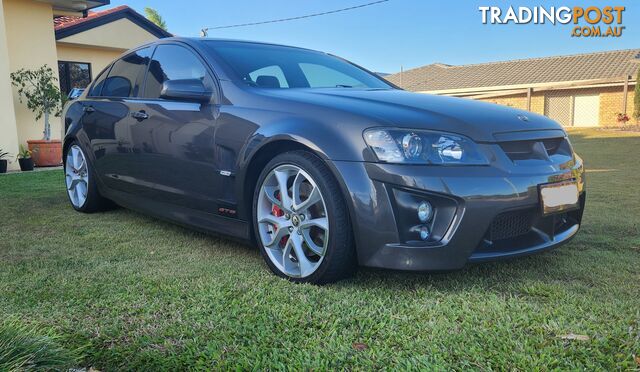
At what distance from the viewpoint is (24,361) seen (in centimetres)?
155

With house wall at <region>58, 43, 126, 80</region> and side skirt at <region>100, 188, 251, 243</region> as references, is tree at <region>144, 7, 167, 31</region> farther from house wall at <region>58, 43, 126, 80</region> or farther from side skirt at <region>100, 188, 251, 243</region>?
side skirt at <region>100, 188, 251, 243</region>

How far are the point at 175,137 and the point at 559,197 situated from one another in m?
2.32

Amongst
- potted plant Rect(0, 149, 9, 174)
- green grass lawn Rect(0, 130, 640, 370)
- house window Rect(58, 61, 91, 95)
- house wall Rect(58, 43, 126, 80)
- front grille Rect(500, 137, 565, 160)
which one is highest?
house wall Rect(58, 43, 126, 80)

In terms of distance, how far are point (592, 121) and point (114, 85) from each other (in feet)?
80.2

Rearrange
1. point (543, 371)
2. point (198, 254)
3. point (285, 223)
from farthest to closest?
1. point (198, 254)
2. point (285, 223)
3. point (543, 371)

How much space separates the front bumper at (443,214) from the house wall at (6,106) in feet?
27.7

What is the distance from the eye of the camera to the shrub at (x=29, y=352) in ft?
5.06

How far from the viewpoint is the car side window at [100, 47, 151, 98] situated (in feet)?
13.1

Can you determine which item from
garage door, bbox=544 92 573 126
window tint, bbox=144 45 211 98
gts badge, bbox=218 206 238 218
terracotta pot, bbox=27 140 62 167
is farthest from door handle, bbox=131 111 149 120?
garage door, bbox=544 92 573 126

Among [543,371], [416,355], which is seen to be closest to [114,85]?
[416,355]

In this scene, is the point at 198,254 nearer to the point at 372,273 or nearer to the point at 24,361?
the point at 372,273

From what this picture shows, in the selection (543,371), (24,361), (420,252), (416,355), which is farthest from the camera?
(420,252)

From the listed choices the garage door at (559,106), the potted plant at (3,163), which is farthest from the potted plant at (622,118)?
the potted plant at (3,163)

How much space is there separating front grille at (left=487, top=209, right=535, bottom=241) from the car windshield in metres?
1.61
